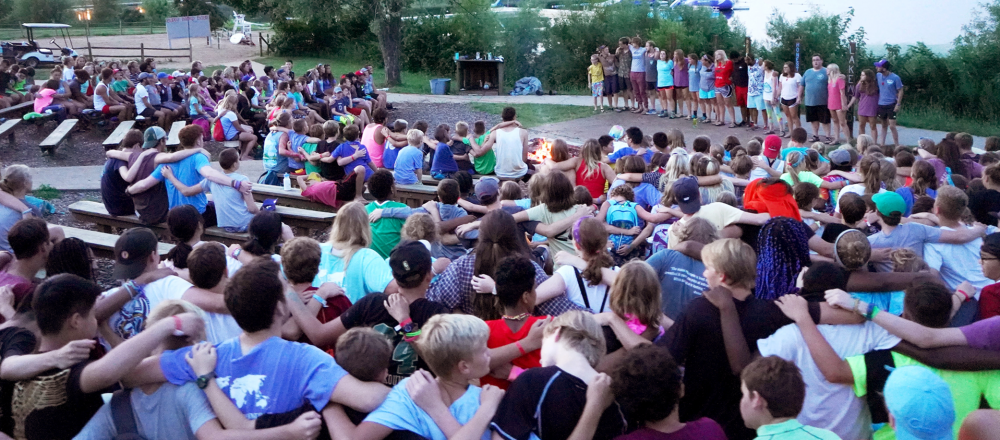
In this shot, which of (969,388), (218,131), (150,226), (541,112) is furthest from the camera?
(541,112)

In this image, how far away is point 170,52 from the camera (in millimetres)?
33844

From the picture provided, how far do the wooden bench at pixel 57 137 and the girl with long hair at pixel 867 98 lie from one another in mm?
13772

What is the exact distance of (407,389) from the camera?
291 cm

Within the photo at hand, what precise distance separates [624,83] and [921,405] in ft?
54.9

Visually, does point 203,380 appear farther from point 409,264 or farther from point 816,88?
point 816,88

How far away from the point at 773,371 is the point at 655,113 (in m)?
16.1

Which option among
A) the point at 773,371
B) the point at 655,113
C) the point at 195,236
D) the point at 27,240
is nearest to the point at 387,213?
the point at 195,236

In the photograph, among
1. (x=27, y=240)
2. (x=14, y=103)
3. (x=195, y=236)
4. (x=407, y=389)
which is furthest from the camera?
(x=14, y=103)

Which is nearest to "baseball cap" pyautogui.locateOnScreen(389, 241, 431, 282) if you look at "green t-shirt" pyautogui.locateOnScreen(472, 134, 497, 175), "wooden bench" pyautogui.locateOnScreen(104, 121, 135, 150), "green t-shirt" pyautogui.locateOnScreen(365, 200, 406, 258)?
"green t-shirt" pyautogui.locateOnScreen(365, 200, 406, 258)

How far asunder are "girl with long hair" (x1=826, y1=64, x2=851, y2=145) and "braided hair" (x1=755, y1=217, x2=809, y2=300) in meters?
10.5

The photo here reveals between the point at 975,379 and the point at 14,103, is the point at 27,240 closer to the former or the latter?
the point at 975,379

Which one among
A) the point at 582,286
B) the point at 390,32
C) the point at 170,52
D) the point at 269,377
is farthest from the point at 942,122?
the point at 170,52

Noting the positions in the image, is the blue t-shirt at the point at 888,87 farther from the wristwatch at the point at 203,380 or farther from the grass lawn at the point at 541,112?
the wristwatch at the point at 203,380

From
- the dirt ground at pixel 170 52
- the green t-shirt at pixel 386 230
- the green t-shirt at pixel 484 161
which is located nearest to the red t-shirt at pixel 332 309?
the green t-shirt at pixel 386 230
